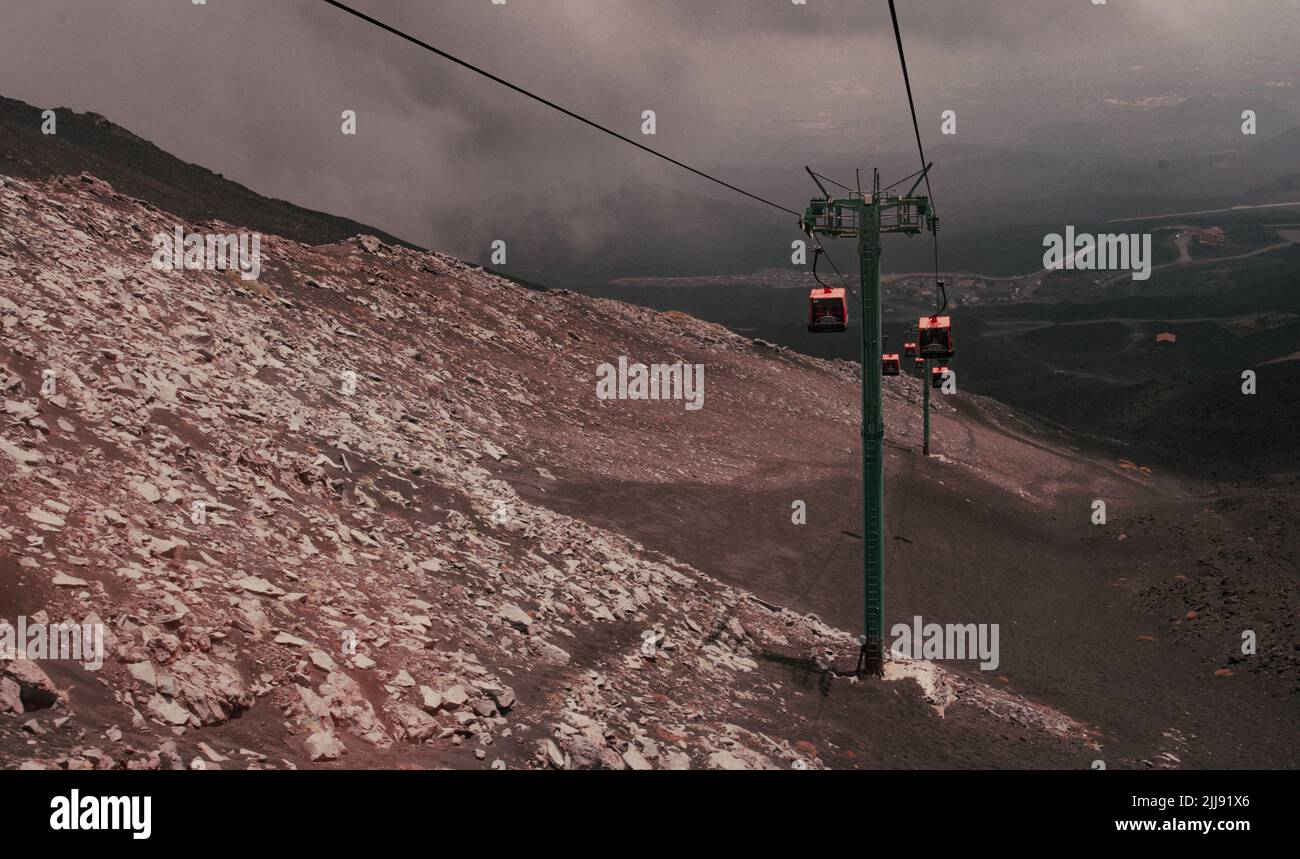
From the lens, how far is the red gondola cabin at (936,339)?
127 ft

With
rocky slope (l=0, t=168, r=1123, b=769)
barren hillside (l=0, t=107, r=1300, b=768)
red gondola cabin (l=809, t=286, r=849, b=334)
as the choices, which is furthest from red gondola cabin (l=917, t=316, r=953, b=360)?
red gondola cabin (l=809, t=286, r=849, b=334)

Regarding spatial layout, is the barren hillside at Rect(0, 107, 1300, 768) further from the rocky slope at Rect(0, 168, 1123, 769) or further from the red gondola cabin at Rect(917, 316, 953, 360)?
the red gondola cabin at Rect(917, 316, 953, 360)

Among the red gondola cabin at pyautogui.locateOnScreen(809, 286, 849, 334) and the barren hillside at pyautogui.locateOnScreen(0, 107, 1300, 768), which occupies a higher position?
the red gondola cabin at pyautogui.locateOnScreen(809, 286, 849, 334)

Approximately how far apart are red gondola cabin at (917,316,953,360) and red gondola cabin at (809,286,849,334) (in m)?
15.7

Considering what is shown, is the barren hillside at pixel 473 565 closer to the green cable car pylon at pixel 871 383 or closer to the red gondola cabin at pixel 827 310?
the green cable car pylon at pixel 871 383

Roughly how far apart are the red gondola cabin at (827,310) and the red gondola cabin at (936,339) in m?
15.7

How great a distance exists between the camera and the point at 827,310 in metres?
24.0

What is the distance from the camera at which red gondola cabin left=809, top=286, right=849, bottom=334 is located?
24.1 m

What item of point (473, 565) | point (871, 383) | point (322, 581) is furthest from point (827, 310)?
point (322, 581)

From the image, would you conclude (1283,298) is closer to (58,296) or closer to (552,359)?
(552,359)

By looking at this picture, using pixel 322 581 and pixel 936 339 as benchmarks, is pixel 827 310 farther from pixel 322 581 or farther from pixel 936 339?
pixel 936 339

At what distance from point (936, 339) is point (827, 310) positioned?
55.9 feet

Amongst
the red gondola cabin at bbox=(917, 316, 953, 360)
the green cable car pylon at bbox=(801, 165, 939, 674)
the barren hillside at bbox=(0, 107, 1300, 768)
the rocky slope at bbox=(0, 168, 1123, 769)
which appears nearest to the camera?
the rocky slope at bbox=(0, 168, 1123, 769)
